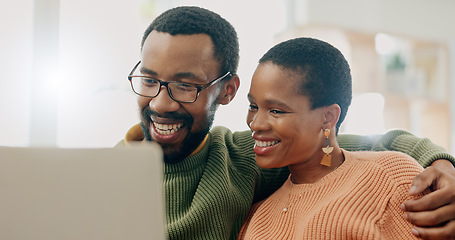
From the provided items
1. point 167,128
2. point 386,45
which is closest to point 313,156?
point 167,128

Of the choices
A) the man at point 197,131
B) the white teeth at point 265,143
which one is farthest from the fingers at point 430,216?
the white teeth at point 265,143

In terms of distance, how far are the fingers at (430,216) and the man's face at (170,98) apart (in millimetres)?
543

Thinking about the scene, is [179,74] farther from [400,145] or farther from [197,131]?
[400,145]

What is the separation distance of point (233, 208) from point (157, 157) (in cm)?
67

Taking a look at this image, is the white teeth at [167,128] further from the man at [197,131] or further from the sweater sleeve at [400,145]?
the sweater sleeve at [400,145]

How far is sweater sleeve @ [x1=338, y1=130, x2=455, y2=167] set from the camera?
117 centimetres

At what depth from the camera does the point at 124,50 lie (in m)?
2.55

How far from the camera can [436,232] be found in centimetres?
90

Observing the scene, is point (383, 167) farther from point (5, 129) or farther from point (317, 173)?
point (5, 129)

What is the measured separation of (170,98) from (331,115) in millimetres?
377

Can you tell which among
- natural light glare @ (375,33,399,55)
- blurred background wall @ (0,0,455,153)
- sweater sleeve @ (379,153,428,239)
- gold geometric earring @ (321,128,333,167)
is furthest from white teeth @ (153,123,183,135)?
natural light glare @ (375,33,399,55)

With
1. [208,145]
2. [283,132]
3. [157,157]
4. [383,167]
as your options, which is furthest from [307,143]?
[157,157]

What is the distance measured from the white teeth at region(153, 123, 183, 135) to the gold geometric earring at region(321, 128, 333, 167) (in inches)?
14.2

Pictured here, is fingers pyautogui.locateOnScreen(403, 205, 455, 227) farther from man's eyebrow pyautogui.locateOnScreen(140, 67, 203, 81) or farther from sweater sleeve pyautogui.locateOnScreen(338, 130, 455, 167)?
man's eyebrow pyautogui.locateOnScreen(140, 67, 203, 81)
